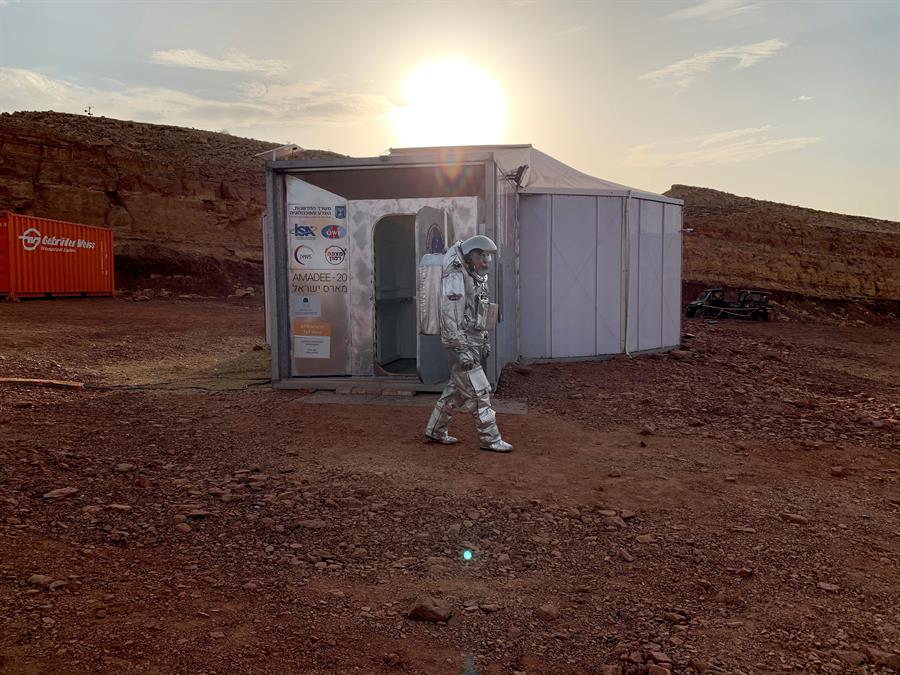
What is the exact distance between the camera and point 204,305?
25.4 meters

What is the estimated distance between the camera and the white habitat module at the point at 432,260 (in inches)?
385

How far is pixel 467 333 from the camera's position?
23.7ft

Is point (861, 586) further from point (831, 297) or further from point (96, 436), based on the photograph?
point (831, 297)

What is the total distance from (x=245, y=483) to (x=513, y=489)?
2.21 m

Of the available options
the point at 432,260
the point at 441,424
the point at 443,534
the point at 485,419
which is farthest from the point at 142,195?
the point at 443,534

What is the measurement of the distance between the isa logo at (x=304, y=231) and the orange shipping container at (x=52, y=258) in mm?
15859

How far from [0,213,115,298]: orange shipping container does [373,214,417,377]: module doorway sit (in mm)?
14983

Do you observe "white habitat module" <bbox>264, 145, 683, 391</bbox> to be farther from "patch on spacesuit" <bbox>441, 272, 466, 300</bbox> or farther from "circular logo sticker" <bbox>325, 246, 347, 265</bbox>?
"patch on spacesuit" <bbox>441, 272, 466, 300</bbox>

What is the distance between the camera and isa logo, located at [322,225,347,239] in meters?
10.1

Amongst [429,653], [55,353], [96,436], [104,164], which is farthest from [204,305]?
[429,653]

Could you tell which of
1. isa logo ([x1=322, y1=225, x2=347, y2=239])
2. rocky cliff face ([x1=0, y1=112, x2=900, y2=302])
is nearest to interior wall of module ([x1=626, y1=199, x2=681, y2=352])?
isa logo ([x1=322, y1=225, x2=347, y2=239])

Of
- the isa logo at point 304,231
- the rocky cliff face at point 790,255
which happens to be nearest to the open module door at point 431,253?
the isa logo at point 304,231

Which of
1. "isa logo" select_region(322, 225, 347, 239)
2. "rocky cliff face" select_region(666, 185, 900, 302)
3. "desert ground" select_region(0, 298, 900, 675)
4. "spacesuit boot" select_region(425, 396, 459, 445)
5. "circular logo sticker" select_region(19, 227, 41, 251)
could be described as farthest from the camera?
"rocky cliff face" select_region(666, 185, 900, 302)

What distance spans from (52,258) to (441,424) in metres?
21.1
